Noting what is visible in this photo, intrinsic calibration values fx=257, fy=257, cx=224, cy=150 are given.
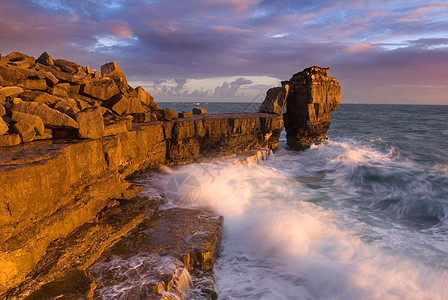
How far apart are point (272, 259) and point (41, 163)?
416cm

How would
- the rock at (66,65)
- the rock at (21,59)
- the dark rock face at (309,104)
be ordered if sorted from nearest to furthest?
the rock at (21,59) → the rock at (66,65) → the dark rock face at (309,104)

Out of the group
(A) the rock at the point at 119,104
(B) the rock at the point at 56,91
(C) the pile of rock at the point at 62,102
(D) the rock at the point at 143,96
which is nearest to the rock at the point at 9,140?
(C) the pile of rock at the point at 62,102

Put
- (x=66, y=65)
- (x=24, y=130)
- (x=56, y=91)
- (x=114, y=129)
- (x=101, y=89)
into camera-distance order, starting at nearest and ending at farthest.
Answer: (x=24, y=130) → (x=114, y=129) → (x=56, y=91) → (x=101, y=89) → (x=66, y=65)

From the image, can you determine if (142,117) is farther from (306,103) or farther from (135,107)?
(306,103)

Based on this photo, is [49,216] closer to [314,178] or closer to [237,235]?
[237,235]

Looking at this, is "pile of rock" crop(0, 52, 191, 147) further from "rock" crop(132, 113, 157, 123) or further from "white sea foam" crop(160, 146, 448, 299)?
"white sea foam" crop(160, 146, 448, 299)

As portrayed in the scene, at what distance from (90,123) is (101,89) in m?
4.14

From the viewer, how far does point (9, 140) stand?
13.7 ft

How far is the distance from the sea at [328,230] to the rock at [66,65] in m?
5.28

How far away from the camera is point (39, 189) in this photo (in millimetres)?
3412

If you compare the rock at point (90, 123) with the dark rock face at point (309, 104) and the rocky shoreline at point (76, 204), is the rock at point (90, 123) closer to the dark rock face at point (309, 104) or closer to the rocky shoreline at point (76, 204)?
the rocky shoreline at point (76, 204)

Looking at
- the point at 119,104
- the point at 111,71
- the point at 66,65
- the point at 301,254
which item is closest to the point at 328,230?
the point at 301,254

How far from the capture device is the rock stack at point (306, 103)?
49.1ft

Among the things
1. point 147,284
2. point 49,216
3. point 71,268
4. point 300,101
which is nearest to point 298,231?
point 147,284
